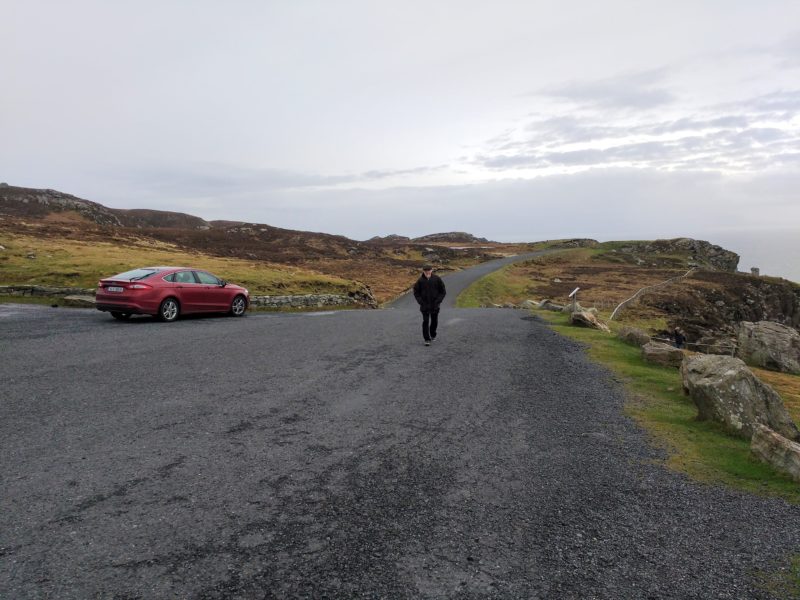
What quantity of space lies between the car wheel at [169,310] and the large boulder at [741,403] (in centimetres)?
1670

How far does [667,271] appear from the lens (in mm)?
66188

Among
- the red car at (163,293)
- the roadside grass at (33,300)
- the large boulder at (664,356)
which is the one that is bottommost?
the roadside grass at (33,300)

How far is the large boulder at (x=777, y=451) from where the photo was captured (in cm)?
627

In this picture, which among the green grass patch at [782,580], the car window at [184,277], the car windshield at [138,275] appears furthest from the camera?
the car window at [184,277]

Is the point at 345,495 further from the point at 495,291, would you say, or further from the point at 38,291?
the point at 495,291

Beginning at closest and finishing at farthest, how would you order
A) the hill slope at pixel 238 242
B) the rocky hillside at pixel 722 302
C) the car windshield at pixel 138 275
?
1. the car windshield at pixel 138 275
2. the rocky hillside at pixel 722 302
3. the hill slope at pixel 238 242

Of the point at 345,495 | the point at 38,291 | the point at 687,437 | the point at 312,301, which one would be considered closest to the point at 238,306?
the point at 312,301

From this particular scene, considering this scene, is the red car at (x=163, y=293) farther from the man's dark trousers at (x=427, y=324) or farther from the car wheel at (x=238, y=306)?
the man's dark trousers at (x=427, y=324)

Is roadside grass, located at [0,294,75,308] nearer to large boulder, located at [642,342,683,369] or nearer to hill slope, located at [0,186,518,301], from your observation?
hill slope, located at [0,186,518,301]

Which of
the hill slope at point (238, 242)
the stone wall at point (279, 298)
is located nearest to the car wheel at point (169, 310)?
the stone wall at point (279, 298)

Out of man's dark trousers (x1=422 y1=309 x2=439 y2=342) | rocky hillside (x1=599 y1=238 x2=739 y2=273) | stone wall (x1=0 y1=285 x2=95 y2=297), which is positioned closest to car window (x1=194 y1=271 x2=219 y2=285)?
stone wall (x1=0 y1=285 x2=95 y2=297)

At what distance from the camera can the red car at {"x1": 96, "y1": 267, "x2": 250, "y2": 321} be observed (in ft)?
56.5

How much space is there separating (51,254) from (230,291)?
60.9 feet

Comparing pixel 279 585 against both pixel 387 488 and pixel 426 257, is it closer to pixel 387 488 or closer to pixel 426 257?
pixel 387 488
